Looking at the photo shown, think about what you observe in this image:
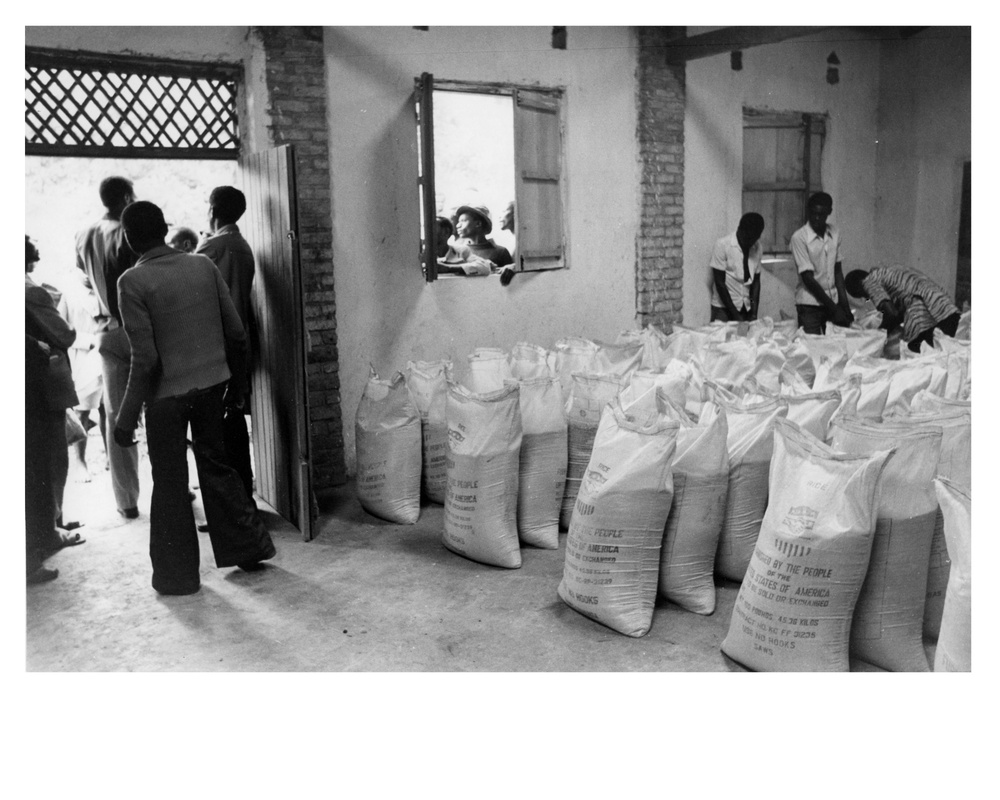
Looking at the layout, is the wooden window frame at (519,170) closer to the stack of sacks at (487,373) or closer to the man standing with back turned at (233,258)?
the stack of sacks at (487,373)

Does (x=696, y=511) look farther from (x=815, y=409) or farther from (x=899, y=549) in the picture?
(x=899, y=549)

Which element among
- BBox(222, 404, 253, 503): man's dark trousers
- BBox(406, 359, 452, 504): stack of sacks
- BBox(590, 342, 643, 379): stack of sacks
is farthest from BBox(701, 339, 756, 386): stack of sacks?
BBox(222, 404, 253, 503): man's dark trousers

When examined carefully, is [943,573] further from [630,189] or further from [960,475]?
[630,189]

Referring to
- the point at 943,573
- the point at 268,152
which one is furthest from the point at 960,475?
the point at 268,152

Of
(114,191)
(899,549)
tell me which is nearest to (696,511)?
(899,549)

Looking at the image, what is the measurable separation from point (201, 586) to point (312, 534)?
616mm

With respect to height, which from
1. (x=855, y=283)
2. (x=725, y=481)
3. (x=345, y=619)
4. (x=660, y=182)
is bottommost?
(x=345, y=619)

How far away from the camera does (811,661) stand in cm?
242

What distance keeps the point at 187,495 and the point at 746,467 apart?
2049 mm

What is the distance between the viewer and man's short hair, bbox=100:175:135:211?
3898 mm

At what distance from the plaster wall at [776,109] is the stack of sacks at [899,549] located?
13.2 ft

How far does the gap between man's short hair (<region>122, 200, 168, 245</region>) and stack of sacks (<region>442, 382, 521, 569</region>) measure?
1252 mm

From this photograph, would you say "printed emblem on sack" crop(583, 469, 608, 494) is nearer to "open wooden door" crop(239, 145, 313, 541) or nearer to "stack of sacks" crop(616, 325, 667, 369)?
"open wooden door" crop(239, 145, 313, 541)

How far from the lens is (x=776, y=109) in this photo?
22.2 ft
